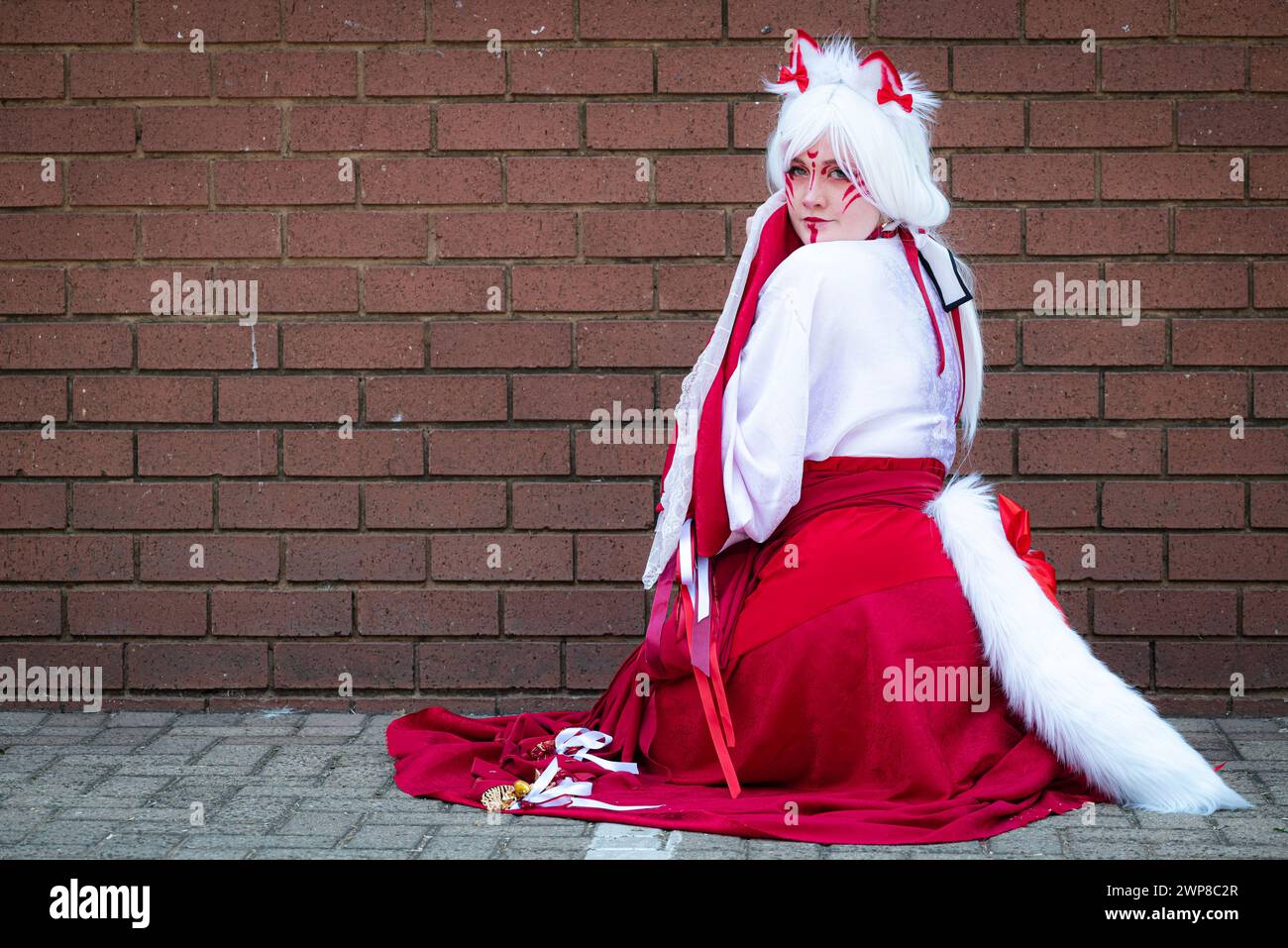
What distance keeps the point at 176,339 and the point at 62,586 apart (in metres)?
0.91

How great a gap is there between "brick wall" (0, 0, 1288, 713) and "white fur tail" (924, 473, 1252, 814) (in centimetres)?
114

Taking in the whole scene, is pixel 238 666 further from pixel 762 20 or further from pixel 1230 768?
pixel 1230 768

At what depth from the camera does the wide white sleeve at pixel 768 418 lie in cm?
374

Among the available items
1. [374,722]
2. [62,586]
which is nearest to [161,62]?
[62,586]

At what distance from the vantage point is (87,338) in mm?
4945

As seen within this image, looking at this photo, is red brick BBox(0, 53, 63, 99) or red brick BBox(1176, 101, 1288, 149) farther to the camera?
red brick BBox(0, 53, 63, 99)

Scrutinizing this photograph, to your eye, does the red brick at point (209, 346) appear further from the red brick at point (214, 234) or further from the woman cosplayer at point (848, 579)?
the woman cosplayer at point (848, 579)

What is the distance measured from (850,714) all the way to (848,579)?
340 mm

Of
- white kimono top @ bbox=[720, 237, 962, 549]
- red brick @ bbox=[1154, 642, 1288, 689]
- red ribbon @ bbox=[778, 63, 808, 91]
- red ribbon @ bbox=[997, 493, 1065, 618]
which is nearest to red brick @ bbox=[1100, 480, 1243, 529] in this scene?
red brick @ bbox=[1154, 642, 1288, 689]

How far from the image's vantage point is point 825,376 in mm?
3840

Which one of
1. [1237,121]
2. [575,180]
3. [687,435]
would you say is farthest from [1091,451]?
[575,180]

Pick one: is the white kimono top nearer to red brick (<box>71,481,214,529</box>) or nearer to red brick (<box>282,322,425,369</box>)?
red brick (<box>282,322,425,369</box>)

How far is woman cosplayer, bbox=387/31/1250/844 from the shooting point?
368 cm

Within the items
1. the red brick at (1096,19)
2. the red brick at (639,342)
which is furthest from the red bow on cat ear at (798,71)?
the red brick at (1096,19)
